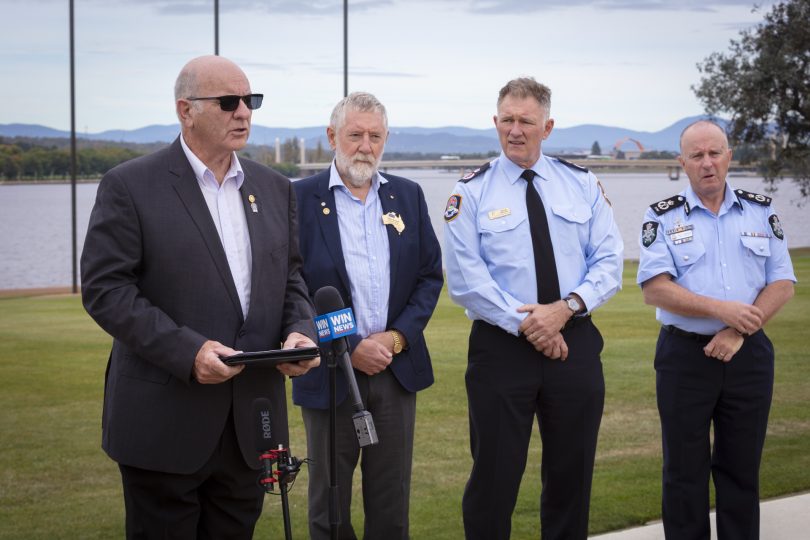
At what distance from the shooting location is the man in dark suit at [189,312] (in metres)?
3.04

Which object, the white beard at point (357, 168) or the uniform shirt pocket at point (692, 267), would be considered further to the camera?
the uniform shirt pocket at point (692, 267)

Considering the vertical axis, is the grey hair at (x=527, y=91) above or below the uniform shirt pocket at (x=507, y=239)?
above

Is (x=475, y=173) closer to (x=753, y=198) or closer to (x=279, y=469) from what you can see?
(x=753, y=198)

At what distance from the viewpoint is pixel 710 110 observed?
99.7 ft

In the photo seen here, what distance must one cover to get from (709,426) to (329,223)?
1917 mm

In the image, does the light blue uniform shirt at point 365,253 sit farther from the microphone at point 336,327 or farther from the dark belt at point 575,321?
the microphone at point 336,327

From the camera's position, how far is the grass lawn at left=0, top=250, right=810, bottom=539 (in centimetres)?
579

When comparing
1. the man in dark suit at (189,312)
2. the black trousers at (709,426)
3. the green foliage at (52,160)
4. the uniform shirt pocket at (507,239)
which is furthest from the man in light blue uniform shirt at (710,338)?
the green foliage at (52,160)

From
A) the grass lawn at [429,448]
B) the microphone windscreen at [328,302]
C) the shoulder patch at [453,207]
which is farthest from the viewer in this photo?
the grass lawn at [429,448]

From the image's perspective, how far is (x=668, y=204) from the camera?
4.66m

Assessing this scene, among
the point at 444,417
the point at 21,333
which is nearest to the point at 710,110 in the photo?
the point at 21,333

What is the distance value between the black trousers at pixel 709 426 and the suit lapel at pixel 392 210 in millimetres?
1327

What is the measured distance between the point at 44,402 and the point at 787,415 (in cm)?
680

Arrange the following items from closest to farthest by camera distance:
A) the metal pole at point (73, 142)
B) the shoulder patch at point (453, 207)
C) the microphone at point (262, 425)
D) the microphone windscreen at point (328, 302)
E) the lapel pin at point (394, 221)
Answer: the microphone windscreen at point (328, 302) → the microphone at point (262, 425) → the lapel pin at point (394, 221) → the shoulder patch at point (453, 207) → the metal pole at point (73, 142)
